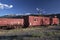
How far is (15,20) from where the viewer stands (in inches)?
1559

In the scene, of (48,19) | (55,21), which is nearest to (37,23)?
(48,19)

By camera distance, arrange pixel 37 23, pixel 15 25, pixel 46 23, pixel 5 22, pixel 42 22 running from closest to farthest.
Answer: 1. pixel 5 22
2. pixel 15 25
3. pixel 37 23
4. pixel 42 22
5. pixel 46 23

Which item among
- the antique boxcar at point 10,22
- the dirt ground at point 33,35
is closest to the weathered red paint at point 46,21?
the antique boxcar at point 10,22

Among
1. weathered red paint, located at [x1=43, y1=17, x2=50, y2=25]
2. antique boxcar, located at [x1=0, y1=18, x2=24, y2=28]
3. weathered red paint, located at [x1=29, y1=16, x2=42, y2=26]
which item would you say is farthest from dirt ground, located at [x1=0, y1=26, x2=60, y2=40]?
weathered red paint, located at [x1=43, y1=17, x2=50, y2=25]

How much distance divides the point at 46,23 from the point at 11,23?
1593 cm

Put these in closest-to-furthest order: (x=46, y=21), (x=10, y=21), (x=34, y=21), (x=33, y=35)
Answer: (x=33, y=35) < (x=10, y=21) < (x=34, y=21) < (x=46, y=21)

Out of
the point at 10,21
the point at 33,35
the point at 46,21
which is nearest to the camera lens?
the point at 33,35

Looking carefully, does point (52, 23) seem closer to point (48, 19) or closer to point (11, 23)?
point (48, 19)

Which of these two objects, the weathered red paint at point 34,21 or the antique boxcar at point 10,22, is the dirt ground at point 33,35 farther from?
the weathered red paint at point 34,21

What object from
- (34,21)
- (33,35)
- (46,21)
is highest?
(34,21)

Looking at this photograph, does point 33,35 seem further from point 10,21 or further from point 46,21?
point 46,21

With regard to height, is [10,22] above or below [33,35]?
above

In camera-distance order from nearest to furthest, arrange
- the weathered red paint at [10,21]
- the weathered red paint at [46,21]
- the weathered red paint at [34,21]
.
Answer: the weathered red paint at [10,21] < the weathered red paint at [34,21] < the weathered red paint at [46,21]

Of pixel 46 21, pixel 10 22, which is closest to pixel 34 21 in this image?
pixel 10 22
